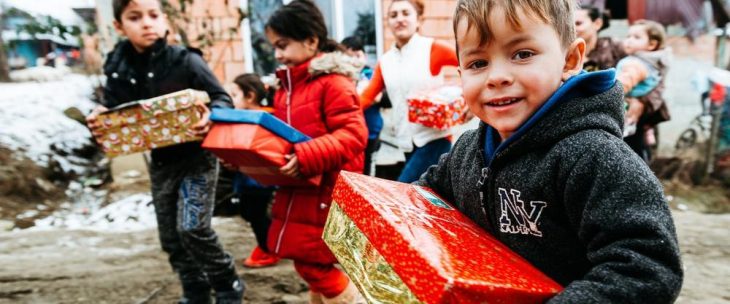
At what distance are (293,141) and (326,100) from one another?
0.93ft

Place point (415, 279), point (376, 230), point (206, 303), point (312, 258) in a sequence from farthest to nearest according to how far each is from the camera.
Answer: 1. point (206, 303)
2. point (312, 258)
3. point (376, 230)
4. point (415, 279)

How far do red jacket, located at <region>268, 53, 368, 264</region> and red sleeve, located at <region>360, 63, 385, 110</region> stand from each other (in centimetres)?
103

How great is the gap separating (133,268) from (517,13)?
3.48m

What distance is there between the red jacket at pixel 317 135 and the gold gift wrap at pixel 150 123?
48 centimetres

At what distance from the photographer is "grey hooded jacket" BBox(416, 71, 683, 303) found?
86cm

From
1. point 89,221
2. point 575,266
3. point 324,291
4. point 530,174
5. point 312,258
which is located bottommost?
point 89,221

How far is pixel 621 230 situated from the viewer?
0.89 meters

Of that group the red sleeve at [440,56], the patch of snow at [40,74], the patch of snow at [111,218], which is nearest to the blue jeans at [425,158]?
the red sleeve at [440,56]

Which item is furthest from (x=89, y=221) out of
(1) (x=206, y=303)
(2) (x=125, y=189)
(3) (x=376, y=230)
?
(3) (x=376, y=230)

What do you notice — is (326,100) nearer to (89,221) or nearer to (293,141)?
(293,141)

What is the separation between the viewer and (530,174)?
3.59 feet

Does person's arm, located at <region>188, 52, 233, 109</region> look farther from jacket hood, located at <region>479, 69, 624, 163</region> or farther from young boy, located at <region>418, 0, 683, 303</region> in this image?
jacket hood, located at <region>479, 69, 624, 163</region>

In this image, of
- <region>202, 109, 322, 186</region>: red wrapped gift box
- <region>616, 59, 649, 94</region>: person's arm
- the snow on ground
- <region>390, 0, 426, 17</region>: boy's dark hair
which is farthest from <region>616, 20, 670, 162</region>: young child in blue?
the snow on ground

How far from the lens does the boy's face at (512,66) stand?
1.06 meters
